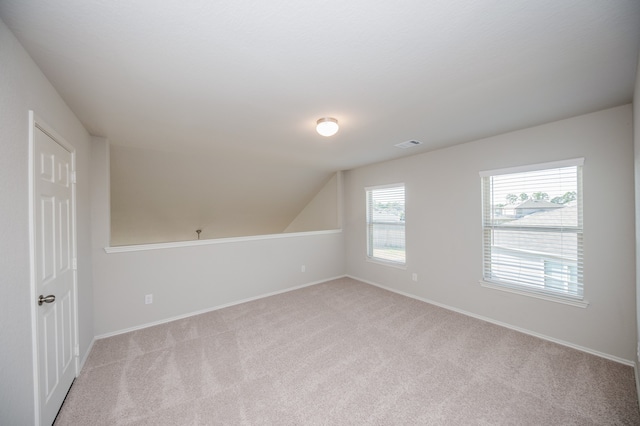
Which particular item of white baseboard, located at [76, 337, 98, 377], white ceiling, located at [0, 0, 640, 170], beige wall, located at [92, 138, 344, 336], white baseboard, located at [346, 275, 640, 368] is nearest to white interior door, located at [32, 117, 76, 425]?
white baseboard, located at [76, 337, 98, 377]

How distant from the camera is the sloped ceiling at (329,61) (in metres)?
1.16

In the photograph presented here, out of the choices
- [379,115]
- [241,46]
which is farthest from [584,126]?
[241,46]

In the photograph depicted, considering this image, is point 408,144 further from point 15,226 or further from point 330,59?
point 15,226

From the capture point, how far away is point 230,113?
7.58 ft

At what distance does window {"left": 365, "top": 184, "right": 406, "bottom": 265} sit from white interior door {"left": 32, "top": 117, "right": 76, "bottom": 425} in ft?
13.7

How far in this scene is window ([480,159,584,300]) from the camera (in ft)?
8.44

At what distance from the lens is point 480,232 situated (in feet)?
10.7

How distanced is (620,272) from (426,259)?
77.7 inches

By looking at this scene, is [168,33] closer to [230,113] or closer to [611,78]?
[230,113]

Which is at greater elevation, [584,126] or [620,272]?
[584,126]

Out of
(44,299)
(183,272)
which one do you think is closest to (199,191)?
(183,272)

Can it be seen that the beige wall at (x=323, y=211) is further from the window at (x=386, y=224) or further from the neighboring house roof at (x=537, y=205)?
the neighboring house roof at (x=537, y=205)

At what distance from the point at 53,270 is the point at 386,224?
428cm

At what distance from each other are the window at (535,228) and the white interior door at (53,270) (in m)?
4.29
